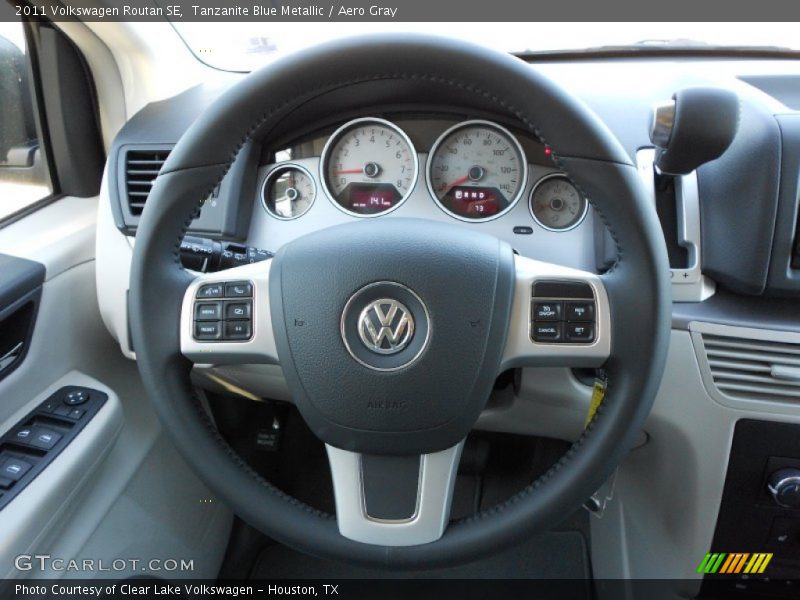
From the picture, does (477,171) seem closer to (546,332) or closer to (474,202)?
(474,202)

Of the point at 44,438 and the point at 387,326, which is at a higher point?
the point at 387,326

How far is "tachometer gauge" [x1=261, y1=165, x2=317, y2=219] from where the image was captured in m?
1.29

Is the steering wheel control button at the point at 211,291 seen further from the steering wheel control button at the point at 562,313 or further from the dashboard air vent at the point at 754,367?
the dashboard air vent at the point at 754,367

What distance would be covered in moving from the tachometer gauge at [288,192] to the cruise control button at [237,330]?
44cm

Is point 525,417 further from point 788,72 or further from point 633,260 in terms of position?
point 788,72

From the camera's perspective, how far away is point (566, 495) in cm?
83

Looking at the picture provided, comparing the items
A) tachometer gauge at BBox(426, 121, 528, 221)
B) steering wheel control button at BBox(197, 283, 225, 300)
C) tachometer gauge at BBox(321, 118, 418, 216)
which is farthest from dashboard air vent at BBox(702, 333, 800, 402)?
steering wheel control button at BBox(197, 283, 225, 300)

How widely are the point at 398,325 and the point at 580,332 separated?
0.76 ft

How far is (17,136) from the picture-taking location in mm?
1472

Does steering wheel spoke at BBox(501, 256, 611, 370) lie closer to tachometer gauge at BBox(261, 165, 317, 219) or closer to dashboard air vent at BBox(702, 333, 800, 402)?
dashboard air vent at BBox(702, 333, 800, 402)

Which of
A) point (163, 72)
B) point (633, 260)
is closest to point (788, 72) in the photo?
point (633, 260)

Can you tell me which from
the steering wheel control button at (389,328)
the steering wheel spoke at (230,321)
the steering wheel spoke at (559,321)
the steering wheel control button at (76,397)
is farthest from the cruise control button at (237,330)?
the steering wheel control button at (76,397)

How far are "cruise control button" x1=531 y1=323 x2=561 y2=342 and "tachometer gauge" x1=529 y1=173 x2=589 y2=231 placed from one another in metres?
0.39

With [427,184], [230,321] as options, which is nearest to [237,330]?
[230,321]
